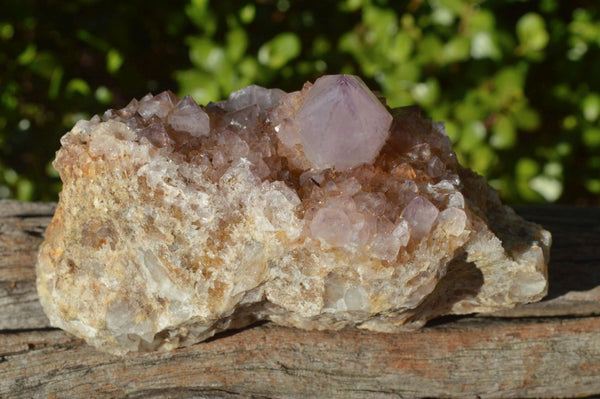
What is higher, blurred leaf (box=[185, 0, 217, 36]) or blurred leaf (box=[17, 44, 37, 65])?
blurred leaf (box=[185, 0, 217, 36])

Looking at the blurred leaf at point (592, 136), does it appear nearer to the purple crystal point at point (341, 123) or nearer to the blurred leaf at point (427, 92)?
the blurred leaf at point (427, 92)

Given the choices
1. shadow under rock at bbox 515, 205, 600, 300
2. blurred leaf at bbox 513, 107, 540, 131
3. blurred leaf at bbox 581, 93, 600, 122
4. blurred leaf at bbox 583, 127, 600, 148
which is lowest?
shadow under rock at bbox 515, 205, 600, 300

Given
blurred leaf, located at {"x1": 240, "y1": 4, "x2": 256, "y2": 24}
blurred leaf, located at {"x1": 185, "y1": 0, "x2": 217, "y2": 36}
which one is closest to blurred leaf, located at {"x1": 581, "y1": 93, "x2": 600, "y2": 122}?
blurred leaf, located at {"x1": 240, "y1": 4, "x2": 256, "y2": 24}

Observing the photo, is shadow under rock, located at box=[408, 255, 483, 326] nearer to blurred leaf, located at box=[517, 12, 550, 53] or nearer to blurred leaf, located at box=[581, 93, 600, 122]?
blurred leaf, located at box=[517, 12, 550, 53]

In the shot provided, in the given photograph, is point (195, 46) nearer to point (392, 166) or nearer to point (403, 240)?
point (392, 166)

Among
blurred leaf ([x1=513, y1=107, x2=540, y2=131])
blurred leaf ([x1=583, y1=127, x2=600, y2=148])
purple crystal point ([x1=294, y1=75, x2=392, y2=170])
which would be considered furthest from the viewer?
blurred leaf ([x1=583, y1=127, x2=600, y2=148])

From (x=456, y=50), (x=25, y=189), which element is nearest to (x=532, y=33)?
(x=456, y=50)

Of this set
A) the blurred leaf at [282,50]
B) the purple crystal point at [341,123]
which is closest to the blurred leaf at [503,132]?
the blurred leaf at [282,50]

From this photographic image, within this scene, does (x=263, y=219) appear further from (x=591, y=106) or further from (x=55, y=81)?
(x=591, y=106)

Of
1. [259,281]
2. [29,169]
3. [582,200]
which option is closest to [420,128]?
[259,281]
